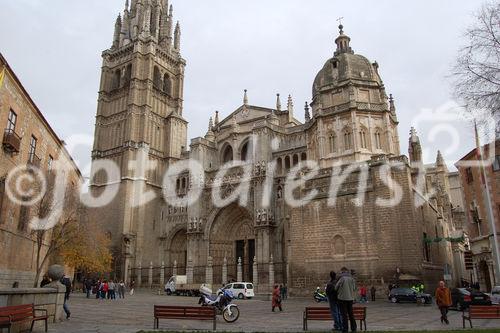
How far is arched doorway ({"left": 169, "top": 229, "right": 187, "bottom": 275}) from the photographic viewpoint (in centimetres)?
4308

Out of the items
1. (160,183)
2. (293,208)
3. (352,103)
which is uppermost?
(352,103)

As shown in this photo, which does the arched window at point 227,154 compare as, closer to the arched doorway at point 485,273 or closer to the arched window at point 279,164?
the arched window at point 279,164

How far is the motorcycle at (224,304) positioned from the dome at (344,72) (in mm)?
25686

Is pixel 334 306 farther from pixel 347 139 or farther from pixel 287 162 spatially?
pixel 287 162

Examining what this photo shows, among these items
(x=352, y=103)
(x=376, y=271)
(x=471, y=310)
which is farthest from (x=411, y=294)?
(x=352, y=103)

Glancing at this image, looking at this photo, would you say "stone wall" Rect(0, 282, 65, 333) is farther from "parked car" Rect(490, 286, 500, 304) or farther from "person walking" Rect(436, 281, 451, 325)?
"parked car" Rect(490, 286, 500, 304)

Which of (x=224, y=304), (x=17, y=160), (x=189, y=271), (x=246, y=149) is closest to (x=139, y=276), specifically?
(x=189, y=271)

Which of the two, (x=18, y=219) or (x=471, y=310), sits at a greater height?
(x=18, y=219)

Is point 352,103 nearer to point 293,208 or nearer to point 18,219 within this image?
point 293,208

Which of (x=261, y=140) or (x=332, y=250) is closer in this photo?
(x=332, y=250)

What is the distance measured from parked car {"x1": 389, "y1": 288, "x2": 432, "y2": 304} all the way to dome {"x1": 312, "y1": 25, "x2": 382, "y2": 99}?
743 inches

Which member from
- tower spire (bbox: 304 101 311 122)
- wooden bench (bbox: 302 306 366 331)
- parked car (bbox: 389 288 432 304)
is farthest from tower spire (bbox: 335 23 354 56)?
wooden bench (bbox: 302 306 366 331)

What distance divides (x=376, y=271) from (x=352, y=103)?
14620mm

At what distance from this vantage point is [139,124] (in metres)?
46.4
